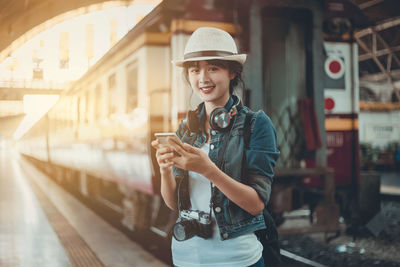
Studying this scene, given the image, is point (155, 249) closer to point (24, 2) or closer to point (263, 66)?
point (263, 66)

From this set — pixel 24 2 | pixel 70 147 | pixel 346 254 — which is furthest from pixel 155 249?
pixel 24 2

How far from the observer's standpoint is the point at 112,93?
600cm

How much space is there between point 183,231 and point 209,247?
98mm

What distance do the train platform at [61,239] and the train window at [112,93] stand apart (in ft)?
5.60

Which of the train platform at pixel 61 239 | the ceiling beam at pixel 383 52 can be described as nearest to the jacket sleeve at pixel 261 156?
the train platform at pixel 61 239

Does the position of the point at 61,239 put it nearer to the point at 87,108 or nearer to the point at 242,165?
the point at 87,108

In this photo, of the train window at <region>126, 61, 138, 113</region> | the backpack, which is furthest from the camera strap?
the train window at <region>126, 61, 138, 113</region>

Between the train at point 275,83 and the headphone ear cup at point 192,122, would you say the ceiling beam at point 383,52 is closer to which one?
the train at point 275,83

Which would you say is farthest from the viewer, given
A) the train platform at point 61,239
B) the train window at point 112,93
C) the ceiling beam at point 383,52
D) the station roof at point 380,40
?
the ceiling beam at point 383,52

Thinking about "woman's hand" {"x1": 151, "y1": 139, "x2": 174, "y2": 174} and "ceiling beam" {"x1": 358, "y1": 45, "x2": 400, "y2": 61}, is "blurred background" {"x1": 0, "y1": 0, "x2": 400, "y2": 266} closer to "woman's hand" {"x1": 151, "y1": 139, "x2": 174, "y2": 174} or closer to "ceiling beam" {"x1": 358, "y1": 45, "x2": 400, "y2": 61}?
"woman's hand" {"x1": 151, "y1": 139, "x2": 174, "y2": 174}

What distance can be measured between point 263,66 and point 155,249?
2505 millimetres

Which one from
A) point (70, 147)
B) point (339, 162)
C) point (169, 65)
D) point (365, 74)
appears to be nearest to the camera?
point (169, 65)

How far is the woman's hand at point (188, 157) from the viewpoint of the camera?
1.23m

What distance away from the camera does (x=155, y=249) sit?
5.37 metres
